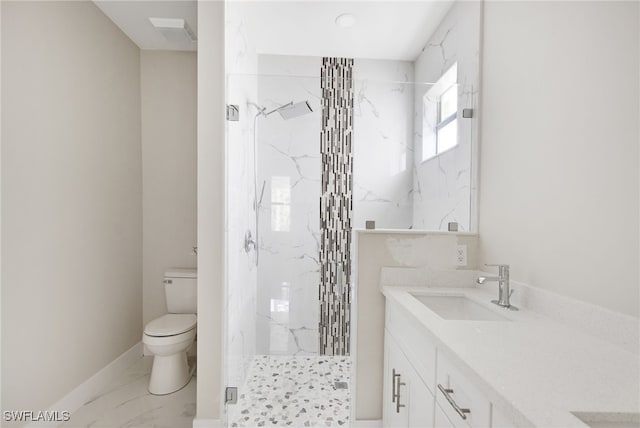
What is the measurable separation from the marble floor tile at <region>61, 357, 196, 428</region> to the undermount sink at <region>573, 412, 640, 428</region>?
196 centimetres

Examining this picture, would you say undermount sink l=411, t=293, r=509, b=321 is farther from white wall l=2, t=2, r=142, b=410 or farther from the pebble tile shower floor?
white wall l=2, t=2, r=142, b=410

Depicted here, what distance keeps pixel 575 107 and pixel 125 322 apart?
10.1 ft

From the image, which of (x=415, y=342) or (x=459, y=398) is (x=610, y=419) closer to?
(x=459, y=398)

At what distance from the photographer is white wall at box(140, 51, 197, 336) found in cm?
266

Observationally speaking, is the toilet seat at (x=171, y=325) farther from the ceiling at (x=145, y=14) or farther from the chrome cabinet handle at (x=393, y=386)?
the ceiling at (x=145, y=14)

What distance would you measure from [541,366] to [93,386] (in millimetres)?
2568

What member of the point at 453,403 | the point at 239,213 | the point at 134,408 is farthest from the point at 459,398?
the point at 134,408

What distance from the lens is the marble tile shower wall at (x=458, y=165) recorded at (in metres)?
1.82

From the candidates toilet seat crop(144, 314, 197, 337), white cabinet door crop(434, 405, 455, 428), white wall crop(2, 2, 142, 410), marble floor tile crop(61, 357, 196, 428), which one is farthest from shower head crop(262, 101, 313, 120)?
marble floor tile crop(61, 357, 196, 428)

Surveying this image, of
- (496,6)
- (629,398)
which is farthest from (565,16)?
(629,398)

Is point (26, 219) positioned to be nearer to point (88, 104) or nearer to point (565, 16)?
point (88, 104)

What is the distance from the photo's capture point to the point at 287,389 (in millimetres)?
2086

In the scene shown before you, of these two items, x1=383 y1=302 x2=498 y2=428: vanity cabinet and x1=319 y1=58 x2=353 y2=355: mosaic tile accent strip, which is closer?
x1=383 y1=302 x2=498 y2=428: vanity cabinet

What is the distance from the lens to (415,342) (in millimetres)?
1242
